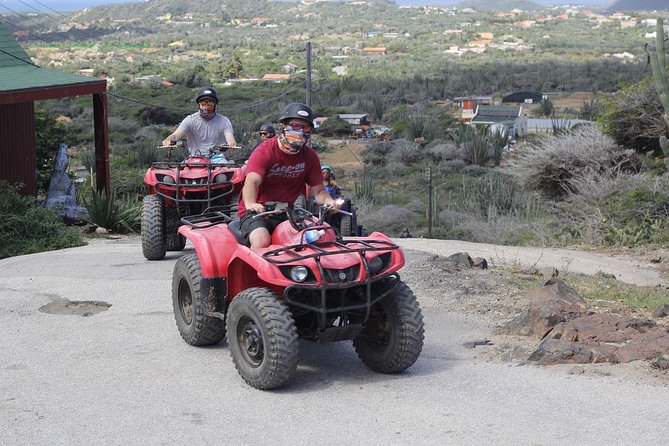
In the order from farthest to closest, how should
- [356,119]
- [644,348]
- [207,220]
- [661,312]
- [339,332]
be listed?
[356,119], [661,312], [207,220], [644,348], [339,332]

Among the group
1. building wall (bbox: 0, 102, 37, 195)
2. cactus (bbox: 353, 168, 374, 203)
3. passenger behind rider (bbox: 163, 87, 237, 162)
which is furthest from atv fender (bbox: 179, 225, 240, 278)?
cactus (bbox: 353, 168, 374, 203)

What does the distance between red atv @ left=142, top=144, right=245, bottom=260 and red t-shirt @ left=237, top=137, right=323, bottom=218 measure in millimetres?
4149

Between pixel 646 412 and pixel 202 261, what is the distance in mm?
3564

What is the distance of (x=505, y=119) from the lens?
51.4 m

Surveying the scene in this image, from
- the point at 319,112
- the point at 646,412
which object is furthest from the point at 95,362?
the point at 319,112

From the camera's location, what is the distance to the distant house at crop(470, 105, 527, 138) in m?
48.3

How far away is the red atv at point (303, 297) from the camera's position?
23.6 ft

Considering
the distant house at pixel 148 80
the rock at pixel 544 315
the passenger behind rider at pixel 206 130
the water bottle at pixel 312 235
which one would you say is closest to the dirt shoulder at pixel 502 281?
the rock at pixel 544 315

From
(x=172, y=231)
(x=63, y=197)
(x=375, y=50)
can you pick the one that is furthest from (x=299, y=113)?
(x=375, y=50)

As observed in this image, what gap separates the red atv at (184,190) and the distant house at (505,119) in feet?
116

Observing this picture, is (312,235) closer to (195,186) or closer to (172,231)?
(195,186)

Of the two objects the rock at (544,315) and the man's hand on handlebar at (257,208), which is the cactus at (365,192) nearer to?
the rock at (544,315)

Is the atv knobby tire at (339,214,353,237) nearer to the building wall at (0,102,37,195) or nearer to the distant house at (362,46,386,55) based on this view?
the building wall at (0,102,37,195)

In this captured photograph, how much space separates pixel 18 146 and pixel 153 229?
7602 mm
